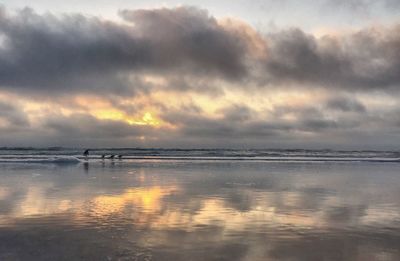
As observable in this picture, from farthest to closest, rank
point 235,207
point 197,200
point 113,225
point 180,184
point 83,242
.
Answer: point 180,184 → point 197,200 → point 235,207 → point 113,225 → point 83,242

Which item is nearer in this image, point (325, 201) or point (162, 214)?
point (162, 214)

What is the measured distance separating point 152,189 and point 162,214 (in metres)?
7.51

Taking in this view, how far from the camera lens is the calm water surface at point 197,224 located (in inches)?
374

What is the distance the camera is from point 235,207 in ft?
52.0

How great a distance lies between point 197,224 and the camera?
12.6 m

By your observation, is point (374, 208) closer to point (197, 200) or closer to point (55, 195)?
point (197, 200)

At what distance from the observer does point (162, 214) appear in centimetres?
1430

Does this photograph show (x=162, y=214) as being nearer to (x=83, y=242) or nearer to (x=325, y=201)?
(x=83, y=242)

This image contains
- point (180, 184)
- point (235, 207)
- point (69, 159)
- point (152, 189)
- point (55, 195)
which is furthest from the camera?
point (69, 159)

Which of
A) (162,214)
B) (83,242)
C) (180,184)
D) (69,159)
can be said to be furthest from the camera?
(69,159)

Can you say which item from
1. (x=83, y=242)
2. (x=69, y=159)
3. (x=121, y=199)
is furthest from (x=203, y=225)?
(x=69, y=159)

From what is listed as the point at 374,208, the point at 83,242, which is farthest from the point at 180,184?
the point at 83,242

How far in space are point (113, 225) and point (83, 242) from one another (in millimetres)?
2153

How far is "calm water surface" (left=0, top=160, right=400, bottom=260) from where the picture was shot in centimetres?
951
